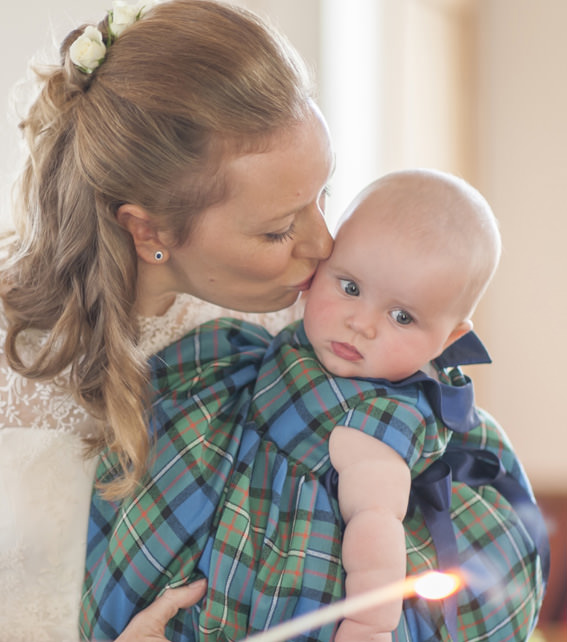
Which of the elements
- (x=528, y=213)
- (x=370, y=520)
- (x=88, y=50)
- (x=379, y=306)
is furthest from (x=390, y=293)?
(x=528, y=213)

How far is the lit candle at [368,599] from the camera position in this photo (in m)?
1.09

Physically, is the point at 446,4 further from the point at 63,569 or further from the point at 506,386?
the point at 63,569

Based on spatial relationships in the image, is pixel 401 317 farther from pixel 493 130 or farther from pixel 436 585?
pixel 493 130

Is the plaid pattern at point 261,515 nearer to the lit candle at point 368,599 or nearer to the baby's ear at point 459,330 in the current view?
the lit candle at point 368,599

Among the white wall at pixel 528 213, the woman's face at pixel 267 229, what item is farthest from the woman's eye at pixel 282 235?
the white wall at pixel 528 213

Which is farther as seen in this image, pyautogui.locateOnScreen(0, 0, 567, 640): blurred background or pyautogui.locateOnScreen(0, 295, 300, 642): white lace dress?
pyautogui.locateOnScreen(0, 0, 567, 640): blurred background

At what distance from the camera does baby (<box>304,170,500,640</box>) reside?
1.14m

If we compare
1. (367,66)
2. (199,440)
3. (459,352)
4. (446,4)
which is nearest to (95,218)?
(199,440)

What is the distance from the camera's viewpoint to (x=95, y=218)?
1272mm

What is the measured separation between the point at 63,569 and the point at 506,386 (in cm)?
188

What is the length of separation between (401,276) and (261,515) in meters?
0.41

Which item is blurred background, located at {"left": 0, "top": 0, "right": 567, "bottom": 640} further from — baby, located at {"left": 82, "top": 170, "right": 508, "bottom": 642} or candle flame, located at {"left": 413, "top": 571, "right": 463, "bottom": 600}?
baby, located at {"left": 82, "top": 170, "right": 508, "bottom": 642}

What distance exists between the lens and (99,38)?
1.22 m

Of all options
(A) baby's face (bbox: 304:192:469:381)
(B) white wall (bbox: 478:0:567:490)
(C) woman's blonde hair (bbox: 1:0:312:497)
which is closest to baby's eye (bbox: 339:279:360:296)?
(A) baby's face (bbox: 304:192:469:381)
